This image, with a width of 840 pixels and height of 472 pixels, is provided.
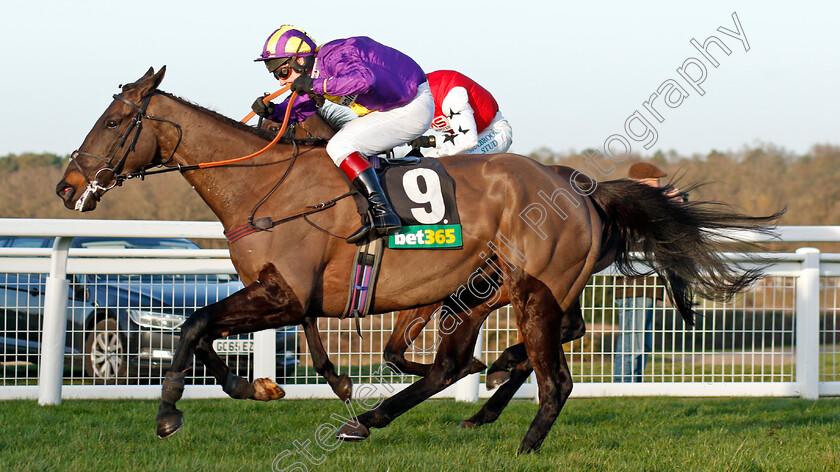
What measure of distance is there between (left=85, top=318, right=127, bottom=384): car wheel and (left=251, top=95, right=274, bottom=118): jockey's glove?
2.02m

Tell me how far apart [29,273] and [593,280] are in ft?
12.3

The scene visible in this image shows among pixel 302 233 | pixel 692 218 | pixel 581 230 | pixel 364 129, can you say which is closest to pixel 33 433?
pixel 302 233

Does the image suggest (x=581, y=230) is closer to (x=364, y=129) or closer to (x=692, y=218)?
(x=692, y=218)

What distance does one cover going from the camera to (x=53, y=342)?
543cm

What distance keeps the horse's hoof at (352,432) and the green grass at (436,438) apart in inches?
3.0

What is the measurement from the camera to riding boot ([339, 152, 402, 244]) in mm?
3879

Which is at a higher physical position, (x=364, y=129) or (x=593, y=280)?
(x=364, y=129)

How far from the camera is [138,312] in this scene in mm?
5676

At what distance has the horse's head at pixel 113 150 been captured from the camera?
12.6 feet

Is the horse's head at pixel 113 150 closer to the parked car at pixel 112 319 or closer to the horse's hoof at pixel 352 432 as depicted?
the horse's hoof at pixel 352 432

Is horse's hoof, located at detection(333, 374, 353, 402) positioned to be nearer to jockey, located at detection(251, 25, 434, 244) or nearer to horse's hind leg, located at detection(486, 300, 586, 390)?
horse's hind leg, located at detection(486, 300, 586, 390)

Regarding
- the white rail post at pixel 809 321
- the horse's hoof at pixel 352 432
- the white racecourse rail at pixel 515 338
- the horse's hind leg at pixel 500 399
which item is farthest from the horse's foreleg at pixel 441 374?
the white rail post at pixel 809 321

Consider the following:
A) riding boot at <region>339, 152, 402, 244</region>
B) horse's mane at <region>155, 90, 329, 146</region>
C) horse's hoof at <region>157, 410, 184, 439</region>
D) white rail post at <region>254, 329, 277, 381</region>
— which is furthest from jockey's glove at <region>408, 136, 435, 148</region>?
white rail post at <region>254, 329, 277, 381</region>

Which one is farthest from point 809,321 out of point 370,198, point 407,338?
point 370,198
